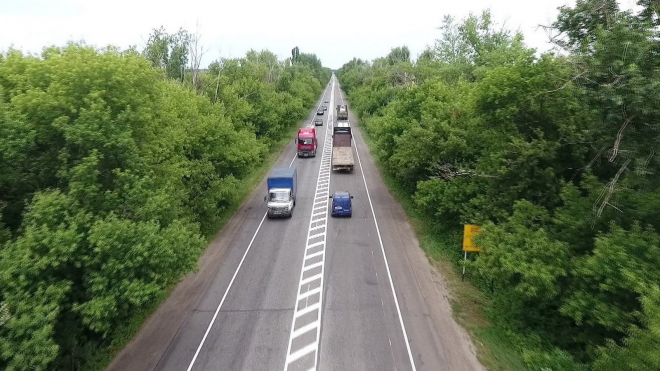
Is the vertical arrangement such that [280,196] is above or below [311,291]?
above

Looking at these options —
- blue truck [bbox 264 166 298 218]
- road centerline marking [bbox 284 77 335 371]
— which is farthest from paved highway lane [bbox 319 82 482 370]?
blue truck [bbox 264 166 298 218]

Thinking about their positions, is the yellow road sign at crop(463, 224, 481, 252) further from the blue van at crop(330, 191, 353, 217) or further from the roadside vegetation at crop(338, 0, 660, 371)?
the blue van at crop(330, 191, 353, 217)

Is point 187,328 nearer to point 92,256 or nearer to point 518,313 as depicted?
point 92,256

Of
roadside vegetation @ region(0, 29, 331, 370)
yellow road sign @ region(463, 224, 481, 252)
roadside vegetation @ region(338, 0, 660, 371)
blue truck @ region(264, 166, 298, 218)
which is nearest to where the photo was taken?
roadside vegetation @ region(0, 29, 331, 370)

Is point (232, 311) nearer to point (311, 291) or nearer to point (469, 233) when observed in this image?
point (311, 291)

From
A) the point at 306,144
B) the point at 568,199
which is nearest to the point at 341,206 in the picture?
the point at 568,199

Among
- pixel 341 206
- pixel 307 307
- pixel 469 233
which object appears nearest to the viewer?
pixel 307 307
